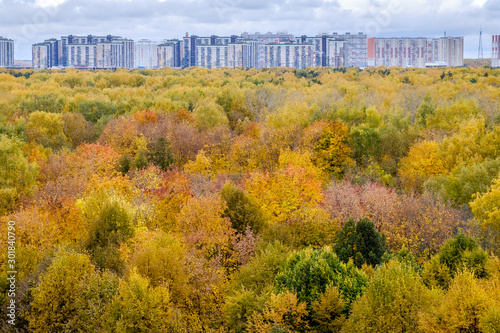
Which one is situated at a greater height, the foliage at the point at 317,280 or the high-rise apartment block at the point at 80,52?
the high-rise apartment block at the point at 80,52

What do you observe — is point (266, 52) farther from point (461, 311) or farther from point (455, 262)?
point (461, 311)

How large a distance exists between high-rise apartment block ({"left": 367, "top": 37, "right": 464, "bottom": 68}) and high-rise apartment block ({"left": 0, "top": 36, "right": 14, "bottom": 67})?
122 m

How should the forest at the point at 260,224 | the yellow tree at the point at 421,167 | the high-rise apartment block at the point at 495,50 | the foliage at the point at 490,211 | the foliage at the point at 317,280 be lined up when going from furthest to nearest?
the high-rise apartment block at the point at 495,50, the yellow tree at the point at 421,167, the foliage at the point at 490,211, the foliage at the point at 317,280, the forest at the point at 260,224

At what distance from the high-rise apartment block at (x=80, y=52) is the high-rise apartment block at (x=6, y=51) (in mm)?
7967

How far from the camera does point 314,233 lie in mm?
35312

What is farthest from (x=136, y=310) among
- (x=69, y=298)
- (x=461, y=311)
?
(x=461, y=311)

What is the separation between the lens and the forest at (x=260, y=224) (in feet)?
82.2

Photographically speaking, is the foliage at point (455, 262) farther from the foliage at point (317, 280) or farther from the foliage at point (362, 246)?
the foliage at point (317, 280)

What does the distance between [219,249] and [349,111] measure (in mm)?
37090

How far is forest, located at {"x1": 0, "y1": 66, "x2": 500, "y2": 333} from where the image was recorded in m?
25.1

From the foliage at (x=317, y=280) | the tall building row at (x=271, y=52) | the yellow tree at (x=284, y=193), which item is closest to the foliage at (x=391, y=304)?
the foliage at (x=317, y=280)

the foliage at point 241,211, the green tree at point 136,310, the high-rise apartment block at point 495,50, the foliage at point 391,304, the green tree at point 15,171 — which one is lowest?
the green tree at point 136,310

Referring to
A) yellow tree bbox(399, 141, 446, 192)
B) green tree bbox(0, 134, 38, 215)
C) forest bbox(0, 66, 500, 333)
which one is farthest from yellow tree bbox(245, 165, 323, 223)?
green tree bbox(0, 134, 38, 215)

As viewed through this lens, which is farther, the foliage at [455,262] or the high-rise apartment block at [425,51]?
the high-rise apartment block at [425,51]
